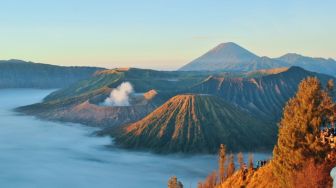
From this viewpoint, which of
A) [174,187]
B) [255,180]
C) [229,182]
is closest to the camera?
[255,180]

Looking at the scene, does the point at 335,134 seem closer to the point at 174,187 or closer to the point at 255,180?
the point at 255,180

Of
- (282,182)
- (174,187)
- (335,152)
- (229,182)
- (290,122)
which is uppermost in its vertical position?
(290,122)

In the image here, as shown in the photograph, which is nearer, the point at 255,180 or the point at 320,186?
the point at 320,186

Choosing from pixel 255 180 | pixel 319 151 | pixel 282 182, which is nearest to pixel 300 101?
pixel 319 151

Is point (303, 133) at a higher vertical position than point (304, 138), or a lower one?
higher

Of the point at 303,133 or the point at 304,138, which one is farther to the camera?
the point at 304,138

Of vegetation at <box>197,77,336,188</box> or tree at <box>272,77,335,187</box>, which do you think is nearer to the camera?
vegetation at <box>197,77,336,188</box>

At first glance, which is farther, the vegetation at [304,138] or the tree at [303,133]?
the tree at [303,133]

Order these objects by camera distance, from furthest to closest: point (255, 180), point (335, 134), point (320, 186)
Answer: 1. point (255, 180)
2. point (335, 134)
3. point (320, 186)
